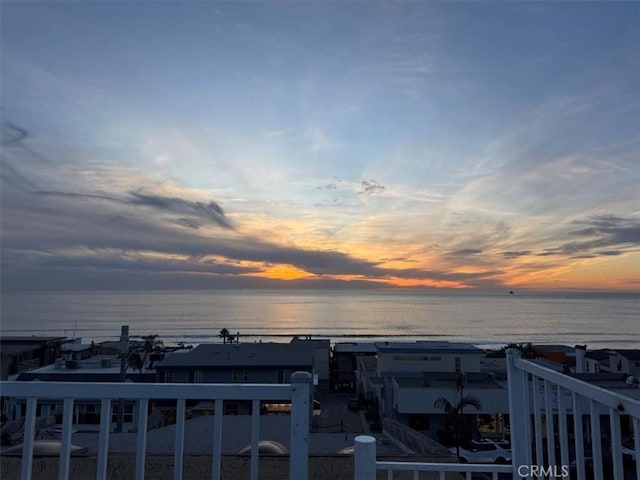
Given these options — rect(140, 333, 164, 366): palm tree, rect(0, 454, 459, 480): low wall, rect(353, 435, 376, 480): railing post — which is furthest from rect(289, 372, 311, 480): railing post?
rect(140, 333, 164, 366): palm tree

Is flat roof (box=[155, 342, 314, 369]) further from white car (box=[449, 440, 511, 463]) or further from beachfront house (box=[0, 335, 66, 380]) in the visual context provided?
beachfront house (box=[0, 335, 66, 380])

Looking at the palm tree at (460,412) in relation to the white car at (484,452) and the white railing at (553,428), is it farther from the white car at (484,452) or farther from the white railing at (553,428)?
the white railing at (553,428)

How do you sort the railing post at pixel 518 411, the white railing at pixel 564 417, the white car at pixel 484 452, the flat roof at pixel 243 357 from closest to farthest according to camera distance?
the white railing at pixel 564 417
the railing post at pixel 518 411
the white car at pixel 484 452
the flat roof at pixel 243 357

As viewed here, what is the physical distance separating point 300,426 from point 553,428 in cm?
119

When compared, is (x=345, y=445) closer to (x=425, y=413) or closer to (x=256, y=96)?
(x=256, y=96)

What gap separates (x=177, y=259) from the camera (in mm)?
67250

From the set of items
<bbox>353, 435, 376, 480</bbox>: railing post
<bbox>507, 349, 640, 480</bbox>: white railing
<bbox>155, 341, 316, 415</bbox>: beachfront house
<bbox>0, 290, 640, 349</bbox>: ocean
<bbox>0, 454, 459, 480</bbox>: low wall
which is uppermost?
<bbox>507, 349, 640, 480</bbox>: white railing

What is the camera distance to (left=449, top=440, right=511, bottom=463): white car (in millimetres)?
13031

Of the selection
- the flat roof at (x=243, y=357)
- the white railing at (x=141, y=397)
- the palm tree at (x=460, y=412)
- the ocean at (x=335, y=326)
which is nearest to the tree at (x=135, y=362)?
the flat roof at (x=243, y=357)

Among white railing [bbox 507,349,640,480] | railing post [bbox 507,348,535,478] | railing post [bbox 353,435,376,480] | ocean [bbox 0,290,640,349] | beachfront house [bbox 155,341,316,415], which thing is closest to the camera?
white railing [bbox 507,349,640,480]

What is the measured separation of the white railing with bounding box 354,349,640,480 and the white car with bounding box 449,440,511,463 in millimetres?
12457

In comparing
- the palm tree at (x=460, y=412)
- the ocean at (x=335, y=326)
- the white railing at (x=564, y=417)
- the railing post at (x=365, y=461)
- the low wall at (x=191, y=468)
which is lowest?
the ocean at (x=335, y=326)

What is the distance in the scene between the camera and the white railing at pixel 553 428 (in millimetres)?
1318

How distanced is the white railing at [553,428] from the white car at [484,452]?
12.5 meters
